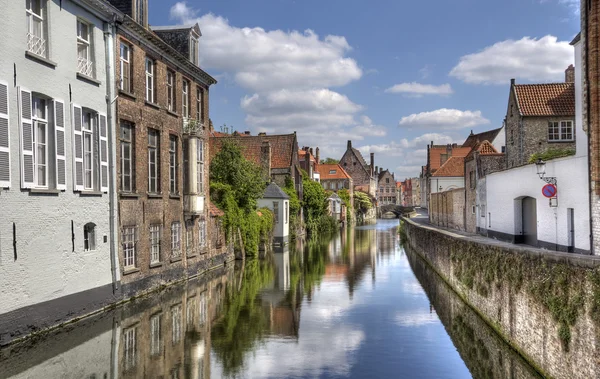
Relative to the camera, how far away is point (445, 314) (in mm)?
16141

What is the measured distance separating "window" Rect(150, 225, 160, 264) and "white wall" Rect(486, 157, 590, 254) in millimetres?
13117

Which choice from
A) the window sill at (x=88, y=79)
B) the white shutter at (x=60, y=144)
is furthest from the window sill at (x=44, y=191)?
the window sill at (x=88, y=79)

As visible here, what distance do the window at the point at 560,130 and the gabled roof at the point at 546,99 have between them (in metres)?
0.55

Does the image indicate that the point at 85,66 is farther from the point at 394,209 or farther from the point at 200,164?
the point at 394,209

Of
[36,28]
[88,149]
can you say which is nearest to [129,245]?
[88,149]

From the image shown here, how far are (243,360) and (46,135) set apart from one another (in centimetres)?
706

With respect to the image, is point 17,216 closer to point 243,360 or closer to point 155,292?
point 243,360

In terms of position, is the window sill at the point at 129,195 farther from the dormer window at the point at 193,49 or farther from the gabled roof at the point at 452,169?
the gabled roof at the point at 452,169

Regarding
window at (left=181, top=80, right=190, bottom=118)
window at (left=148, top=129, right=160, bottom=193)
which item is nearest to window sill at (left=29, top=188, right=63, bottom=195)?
window at (left=148, top=129, right=160, bottom=193)

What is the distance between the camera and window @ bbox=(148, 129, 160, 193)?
19.3 m

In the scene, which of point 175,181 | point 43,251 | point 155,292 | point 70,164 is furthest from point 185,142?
point 43,251

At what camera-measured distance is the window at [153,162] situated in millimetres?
19266

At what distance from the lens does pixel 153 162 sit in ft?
64.5

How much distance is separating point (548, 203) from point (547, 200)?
159mm
